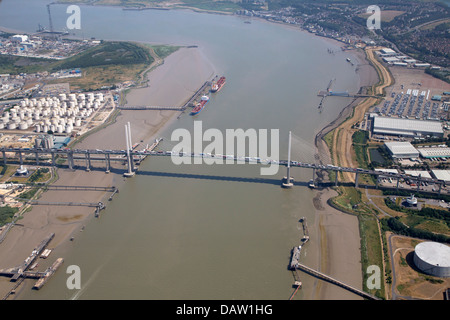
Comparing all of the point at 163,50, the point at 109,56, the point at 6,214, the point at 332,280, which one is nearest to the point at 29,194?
the point at 6,214

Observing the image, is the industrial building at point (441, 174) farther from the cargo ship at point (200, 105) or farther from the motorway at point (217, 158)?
the cargo ship at point (200, 105)

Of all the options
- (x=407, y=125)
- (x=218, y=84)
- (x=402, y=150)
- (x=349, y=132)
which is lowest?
(x=349, y=132)

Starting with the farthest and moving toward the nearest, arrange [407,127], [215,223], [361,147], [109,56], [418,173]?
1. [109,56]
2. [407,127]
3. [361,147]
4. [418,173]
5. [215,223]

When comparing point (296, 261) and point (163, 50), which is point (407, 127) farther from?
point (163, 50)

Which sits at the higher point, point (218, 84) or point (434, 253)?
point (218, 84)

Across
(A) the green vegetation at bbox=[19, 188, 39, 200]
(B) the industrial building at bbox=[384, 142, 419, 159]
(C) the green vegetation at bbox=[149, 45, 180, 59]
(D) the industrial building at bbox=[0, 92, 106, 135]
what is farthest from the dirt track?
(C) the green vegetation at bbox=[149, 45, 180, 59]

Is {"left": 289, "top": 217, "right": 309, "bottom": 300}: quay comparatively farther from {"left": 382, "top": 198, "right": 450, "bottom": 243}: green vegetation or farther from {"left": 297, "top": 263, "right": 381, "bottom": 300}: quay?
Result: {"left": 382, "top": 198, "right": 450, "bottom": 243}: green vegetation
